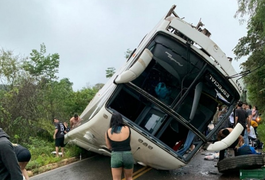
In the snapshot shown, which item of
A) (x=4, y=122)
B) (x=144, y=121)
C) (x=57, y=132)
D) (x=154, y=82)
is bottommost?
(x=4, y=122)

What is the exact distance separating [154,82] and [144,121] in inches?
39.2

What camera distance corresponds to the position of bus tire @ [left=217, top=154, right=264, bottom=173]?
6.20m

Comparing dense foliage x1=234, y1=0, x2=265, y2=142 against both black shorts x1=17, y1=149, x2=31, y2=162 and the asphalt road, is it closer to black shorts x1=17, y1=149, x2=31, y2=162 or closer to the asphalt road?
the asphalt road

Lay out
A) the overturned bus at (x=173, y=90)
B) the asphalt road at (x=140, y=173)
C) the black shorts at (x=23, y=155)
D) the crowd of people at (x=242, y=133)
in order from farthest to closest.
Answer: the asphalt road at (x=140, y=173) → the crowd of people at (x=242, y=133) → the overturned bus at (x=173, y=90) → the black shorts at (x=23, y=155)

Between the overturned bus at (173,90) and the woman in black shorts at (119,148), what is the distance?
119 centimetres

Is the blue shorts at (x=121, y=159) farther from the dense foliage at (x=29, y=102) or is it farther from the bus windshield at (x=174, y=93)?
the dense foliage at (x=29, y=102)

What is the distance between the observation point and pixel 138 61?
582 cm

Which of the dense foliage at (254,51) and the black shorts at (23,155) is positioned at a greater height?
the dense foliage at (254,51)

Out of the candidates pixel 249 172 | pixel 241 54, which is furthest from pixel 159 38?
pixel 241 54

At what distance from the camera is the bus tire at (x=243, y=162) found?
6196 millimetres

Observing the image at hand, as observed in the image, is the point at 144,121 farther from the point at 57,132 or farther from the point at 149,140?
the point at 57,132

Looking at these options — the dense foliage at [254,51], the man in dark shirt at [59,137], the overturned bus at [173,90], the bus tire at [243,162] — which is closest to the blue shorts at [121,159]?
the overturned bus at [173,90]

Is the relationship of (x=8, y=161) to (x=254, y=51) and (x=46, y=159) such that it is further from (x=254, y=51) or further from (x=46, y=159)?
(x=254, y=51)

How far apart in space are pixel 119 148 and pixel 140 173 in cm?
315
